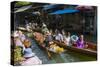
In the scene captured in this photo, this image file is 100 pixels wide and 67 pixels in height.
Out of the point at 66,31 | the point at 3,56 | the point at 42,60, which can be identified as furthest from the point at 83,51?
the point at 3,56

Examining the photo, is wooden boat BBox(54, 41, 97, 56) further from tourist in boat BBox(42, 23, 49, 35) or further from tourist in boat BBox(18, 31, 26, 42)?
tourist in boat BBox(18, 31, 26, 42)

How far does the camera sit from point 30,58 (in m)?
1.80

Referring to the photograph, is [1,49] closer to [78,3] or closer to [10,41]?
[10,41]

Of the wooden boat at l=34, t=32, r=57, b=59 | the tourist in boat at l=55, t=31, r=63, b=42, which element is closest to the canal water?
the wooden boat at l=34, t=32, r=57, b=59

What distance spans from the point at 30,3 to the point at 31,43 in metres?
0.34

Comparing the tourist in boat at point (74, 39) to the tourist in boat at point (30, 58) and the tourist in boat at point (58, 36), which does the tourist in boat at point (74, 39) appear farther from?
the tourist in boat at point (30, 58)

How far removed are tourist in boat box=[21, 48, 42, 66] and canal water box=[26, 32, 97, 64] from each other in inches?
1.2

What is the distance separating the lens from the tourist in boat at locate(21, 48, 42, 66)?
5.85 ft

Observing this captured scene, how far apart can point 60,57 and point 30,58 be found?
278 mm

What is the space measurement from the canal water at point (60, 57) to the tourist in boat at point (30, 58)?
3 cm

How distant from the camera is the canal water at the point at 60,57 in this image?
1.82m

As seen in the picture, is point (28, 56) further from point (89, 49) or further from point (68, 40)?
point (89, 49)

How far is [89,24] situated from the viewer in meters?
2.01

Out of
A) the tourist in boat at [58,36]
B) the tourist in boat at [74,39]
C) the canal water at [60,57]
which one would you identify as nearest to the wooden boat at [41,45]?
the canal water at [60,57]
